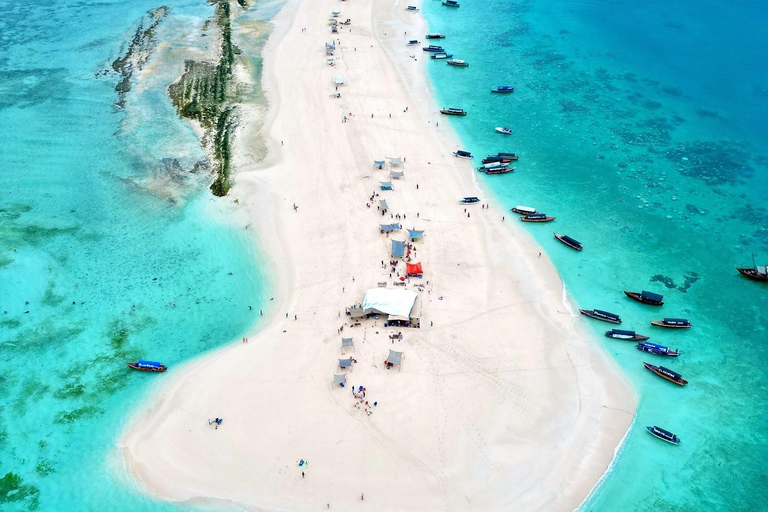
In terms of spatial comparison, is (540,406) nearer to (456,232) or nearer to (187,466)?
(456,232)

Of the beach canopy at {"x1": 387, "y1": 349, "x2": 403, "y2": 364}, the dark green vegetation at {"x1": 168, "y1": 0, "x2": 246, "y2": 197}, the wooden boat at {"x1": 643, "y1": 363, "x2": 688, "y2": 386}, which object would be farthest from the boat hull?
the dark green vegetation at {"x1": 168, "y1": 0, "x2": 246, "y2": 197}

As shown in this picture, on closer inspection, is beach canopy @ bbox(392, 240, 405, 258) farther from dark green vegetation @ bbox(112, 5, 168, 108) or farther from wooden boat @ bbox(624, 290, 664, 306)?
dark green vegetation @ bbox(112, 5, 168, 108)

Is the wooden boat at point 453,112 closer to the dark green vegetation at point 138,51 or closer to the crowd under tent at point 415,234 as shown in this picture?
the crowd under tent at point 415,234

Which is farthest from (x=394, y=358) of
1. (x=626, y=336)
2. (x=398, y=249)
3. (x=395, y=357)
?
(x=626, y=336)

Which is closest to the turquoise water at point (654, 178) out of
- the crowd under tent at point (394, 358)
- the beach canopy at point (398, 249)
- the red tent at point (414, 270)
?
the beach canopy at point (398, 249)

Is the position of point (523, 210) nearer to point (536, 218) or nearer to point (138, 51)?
point (536, 218)
